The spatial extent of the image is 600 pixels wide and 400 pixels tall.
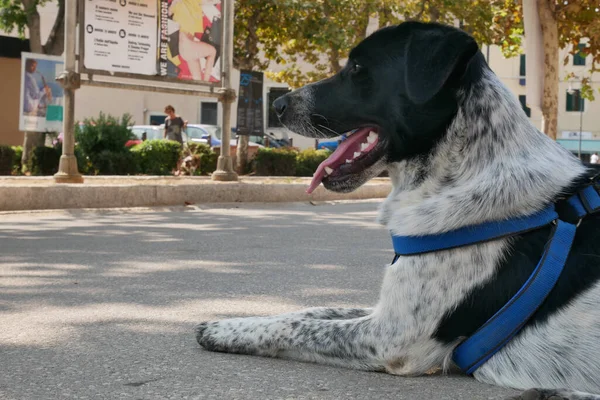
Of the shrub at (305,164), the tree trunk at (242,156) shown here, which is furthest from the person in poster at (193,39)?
the shrub at (305,164)

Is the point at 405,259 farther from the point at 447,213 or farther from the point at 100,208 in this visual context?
the point at 100,208

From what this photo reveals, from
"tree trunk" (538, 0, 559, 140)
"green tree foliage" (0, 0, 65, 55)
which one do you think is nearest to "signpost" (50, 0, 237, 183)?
"tree trunk" (538, 0, 559, 140)

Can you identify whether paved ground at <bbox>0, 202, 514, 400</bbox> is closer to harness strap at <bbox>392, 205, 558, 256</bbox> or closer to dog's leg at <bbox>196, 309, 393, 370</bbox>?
dog's leg at <bbox>196, 309, 393, 370</bbox>

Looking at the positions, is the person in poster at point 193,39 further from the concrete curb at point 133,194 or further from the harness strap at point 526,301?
the harness strap at point 526,301

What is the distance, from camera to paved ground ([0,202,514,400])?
9.67ft

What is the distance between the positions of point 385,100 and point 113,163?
15.2 m

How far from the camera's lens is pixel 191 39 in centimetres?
1442

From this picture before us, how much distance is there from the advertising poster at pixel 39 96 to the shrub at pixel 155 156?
6.16 ft

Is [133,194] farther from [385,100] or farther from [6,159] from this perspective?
[385,100]

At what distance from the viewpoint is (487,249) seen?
3.02 m

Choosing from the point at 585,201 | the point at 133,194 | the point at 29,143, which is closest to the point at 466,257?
the point at 585,201

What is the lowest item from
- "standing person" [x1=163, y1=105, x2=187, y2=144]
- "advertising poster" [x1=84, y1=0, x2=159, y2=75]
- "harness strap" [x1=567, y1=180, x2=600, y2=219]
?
"harness strap" [x1=567, y1=180, x2=600, y2=219]

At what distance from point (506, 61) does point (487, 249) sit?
5585 cm

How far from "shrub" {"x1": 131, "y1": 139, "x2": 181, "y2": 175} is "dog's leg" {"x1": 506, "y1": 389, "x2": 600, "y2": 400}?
16561 mm
